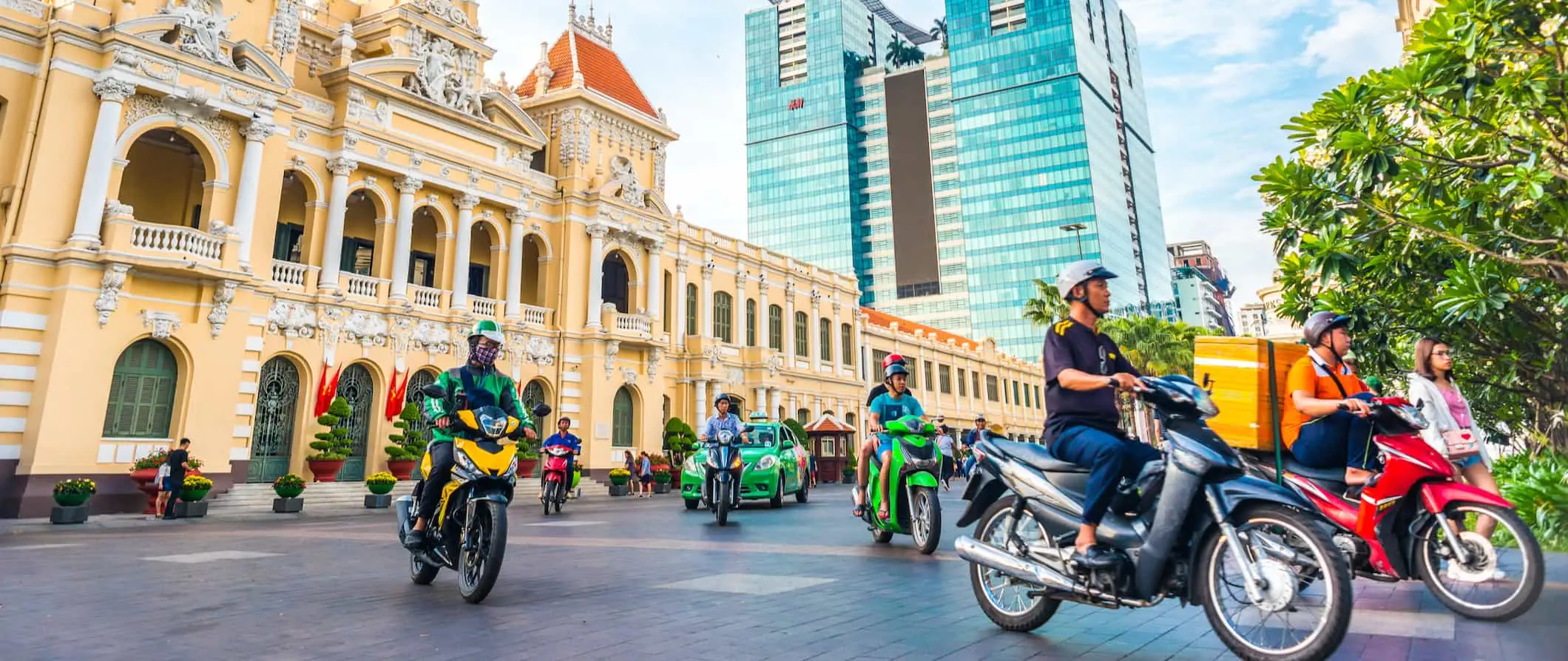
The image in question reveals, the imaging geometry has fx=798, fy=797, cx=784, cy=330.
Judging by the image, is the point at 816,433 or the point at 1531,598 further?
the point at 816,433

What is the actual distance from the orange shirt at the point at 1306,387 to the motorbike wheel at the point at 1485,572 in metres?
0.92

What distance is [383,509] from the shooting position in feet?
61.2

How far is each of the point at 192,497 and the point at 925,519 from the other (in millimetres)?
14688

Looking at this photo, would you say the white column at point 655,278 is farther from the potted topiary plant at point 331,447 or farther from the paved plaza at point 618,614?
the paved plaza at point 618,614

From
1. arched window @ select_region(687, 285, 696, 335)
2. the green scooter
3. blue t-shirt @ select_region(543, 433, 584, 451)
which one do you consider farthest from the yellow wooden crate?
arched window @ select_region(687, 285, 696, 335)

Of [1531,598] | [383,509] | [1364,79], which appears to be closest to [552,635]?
[1531,598]

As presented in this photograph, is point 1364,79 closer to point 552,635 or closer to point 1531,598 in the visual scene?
point 1531,598

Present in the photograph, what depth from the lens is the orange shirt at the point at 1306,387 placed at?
16.7 feet

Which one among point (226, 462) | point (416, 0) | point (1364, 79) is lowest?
point (226, 462)

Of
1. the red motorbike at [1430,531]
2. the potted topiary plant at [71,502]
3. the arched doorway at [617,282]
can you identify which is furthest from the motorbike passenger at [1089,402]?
the arched doorway at [617,282]

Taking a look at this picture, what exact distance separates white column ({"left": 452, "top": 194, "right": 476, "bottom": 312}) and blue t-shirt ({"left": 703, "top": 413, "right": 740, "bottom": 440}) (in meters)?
14.2

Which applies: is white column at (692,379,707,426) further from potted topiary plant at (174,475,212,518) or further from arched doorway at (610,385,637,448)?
potted topiary plant at (174,475,212,518)

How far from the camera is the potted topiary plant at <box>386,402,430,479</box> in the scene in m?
20.8

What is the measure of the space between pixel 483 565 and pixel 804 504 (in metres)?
12.7
